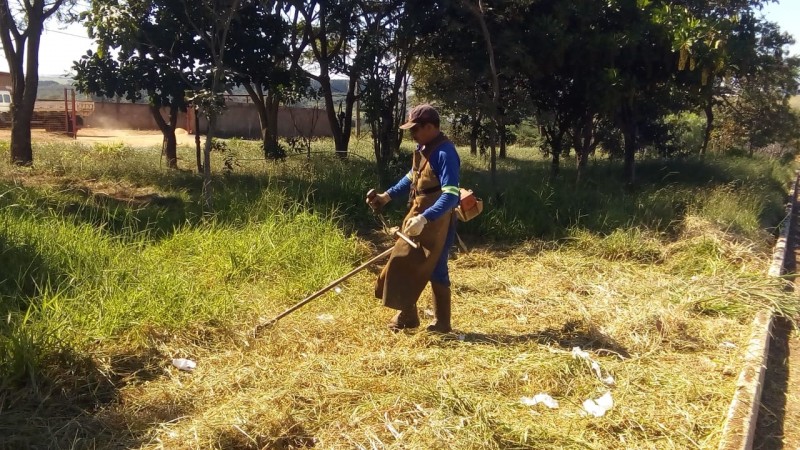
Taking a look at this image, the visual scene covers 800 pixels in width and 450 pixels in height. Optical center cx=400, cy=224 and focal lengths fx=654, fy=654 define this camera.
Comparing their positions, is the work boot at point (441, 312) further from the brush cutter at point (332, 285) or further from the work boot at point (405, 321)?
the brush cutter at point (332, 285)

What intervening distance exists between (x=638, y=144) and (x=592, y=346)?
1315 cm

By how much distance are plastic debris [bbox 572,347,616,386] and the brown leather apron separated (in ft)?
3.65

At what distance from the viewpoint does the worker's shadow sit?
4.66 m

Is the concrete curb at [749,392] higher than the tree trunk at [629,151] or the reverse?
the reverse

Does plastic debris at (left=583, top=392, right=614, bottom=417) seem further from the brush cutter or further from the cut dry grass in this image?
the brush cutter

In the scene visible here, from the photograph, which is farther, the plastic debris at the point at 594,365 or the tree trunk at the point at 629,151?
the tree trunk at the point at 629,151

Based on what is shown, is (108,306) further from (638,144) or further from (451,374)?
(638,144)

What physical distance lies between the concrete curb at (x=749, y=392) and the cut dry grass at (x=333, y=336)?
0.08 meters

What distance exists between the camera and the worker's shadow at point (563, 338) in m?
4.66

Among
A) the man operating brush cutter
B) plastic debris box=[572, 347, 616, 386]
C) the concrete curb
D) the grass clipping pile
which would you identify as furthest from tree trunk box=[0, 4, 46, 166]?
the concrete curb

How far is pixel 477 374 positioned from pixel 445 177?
1.29 m

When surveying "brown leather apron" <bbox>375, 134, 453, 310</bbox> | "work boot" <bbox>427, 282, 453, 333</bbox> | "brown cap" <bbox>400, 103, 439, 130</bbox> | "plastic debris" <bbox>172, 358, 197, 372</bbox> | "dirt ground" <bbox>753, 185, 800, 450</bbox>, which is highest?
"brown cap" <bbox>400, 103, 439, 130</bbox>

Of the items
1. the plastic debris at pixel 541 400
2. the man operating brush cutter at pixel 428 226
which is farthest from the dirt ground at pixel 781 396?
the man operating brush cutter at pixel 428 226

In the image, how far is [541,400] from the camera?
12.3 feet
